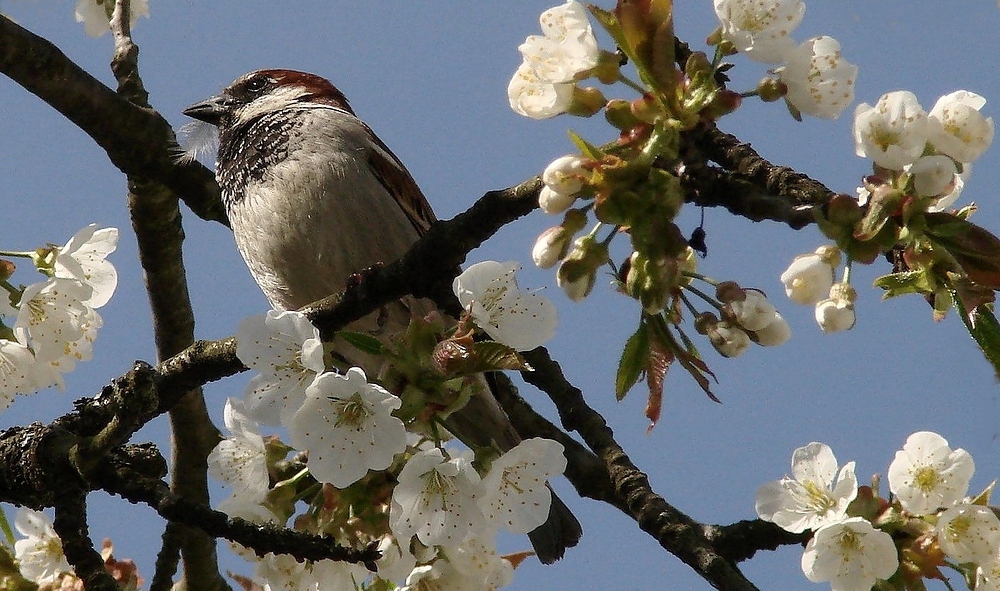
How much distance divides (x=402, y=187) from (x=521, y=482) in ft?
6.42

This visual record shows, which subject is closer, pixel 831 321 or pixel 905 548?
pixel 831 321

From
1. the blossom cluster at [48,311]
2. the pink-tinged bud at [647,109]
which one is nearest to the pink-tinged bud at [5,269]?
the blossom cluster at [48,311]

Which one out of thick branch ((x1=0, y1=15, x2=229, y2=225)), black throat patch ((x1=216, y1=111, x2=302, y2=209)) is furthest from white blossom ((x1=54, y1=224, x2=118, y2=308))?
black throat patch ((x1=216, y1=111, x2=302, y2=209))

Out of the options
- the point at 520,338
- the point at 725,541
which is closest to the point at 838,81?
the point at 520,338

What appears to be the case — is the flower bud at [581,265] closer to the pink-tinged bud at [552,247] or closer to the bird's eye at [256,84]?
the pink-tinged bud at [552,247]

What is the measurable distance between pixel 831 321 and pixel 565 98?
635mm

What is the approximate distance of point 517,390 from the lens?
3.67 m

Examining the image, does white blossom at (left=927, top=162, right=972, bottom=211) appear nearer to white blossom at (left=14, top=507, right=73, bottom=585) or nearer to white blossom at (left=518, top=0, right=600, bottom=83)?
white blossom at (left=518, top=0, right=600, bottom=83)

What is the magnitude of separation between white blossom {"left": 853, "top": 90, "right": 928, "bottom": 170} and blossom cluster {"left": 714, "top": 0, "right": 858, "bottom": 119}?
0.68 ft

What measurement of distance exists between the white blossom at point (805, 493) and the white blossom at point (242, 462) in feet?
3.57

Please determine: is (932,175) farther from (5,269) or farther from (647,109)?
(5,269)

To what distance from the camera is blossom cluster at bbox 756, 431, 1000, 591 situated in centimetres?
204

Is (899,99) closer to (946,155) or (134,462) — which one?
(946,155)

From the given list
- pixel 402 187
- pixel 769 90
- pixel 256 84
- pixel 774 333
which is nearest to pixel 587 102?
pixel 769 90
